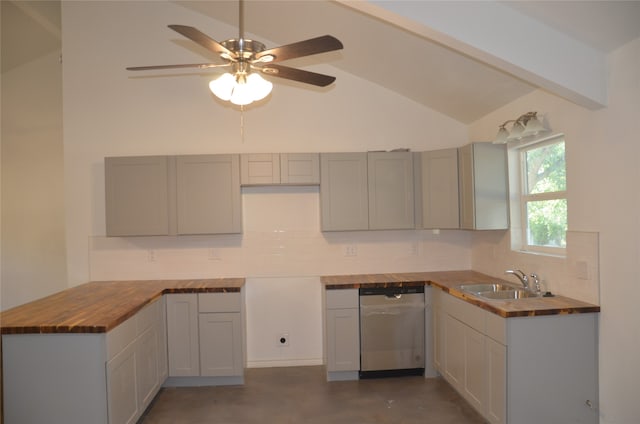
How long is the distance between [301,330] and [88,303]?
1.96m

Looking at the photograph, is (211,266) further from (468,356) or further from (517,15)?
(517,15)

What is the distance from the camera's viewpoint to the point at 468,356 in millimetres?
2803

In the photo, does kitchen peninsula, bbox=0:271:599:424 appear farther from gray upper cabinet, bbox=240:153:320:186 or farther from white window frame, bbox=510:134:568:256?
gray upper cabinet, bbox=240:153:320:186

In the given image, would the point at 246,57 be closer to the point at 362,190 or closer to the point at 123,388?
the point at 362,190

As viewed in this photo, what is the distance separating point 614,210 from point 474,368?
1372mm

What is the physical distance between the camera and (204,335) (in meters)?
3.37

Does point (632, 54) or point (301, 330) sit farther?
point (301, 330)

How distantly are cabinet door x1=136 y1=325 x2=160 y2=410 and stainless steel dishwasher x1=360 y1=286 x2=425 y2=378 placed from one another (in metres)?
1.75

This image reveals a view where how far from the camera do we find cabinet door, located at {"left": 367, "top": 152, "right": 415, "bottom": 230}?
3.71 m

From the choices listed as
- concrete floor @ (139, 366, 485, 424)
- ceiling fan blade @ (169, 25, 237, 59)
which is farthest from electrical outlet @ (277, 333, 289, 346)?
ceiling fan blade @ (169, 25, 237, 59)

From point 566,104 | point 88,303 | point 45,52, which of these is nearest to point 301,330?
point 88,303

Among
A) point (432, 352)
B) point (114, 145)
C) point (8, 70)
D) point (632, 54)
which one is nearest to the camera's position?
point (632, 54)

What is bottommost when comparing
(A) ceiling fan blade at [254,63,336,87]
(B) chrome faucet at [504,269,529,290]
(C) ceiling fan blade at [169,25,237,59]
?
(B) chrome faucet at [504,269,529,290]

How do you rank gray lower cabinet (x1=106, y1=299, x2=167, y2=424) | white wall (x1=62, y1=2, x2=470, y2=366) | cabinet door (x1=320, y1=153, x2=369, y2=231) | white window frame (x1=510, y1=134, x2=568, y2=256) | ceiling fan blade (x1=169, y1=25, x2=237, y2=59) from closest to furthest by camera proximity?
ceiling fan blade (x1=169, y1=25, x2=237, y2=59) < gray lower cabinet (x1=106, y1=299, x2=167, y2=424) < white window frame (x1=510, y1=134, x2=568, y2=256) < cabinet door (x1=320, y1=153, x2=369, y2=231) < white wall (x1=62, y1=2, x2=470, y2=366)
